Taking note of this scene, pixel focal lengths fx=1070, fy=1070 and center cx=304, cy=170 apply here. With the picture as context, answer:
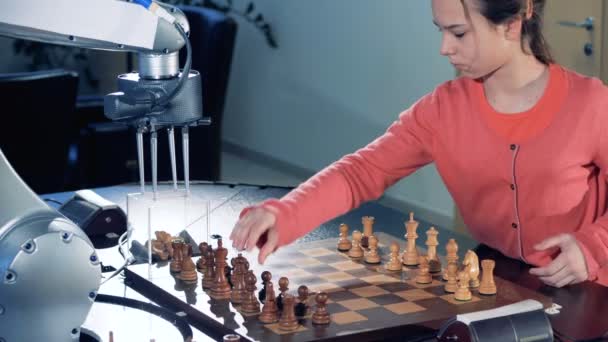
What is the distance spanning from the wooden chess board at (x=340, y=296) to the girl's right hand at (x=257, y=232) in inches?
1.4

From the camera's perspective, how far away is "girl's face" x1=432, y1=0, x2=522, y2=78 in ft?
6.09

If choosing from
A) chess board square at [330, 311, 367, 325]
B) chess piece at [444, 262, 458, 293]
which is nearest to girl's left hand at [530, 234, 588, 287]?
chess piece at [444, 262, 458, 293]

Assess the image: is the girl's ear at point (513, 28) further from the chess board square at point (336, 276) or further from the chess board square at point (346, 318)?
the chess board square at point (346, 318)

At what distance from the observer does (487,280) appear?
5.48 feet

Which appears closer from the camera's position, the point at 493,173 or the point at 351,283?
the point at 351,283

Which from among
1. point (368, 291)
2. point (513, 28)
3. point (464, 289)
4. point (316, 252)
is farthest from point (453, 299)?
point (513, 28)

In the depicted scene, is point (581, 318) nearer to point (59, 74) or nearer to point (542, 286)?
point (542, 286)

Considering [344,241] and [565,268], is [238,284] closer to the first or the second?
[344,241]

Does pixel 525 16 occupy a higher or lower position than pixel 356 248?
higher

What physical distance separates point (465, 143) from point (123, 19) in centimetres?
80

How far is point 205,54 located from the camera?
13.2ft

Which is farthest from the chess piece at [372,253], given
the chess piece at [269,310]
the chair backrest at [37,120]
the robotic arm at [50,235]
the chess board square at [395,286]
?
the chair backrest at [37,120]

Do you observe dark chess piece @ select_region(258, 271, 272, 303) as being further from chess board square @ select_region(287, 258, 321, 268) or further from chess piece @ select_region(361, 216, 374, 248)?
chess piece @ select_region(361, 216, 374, 248)

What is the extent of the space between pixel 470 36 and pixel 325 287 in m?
0.53
